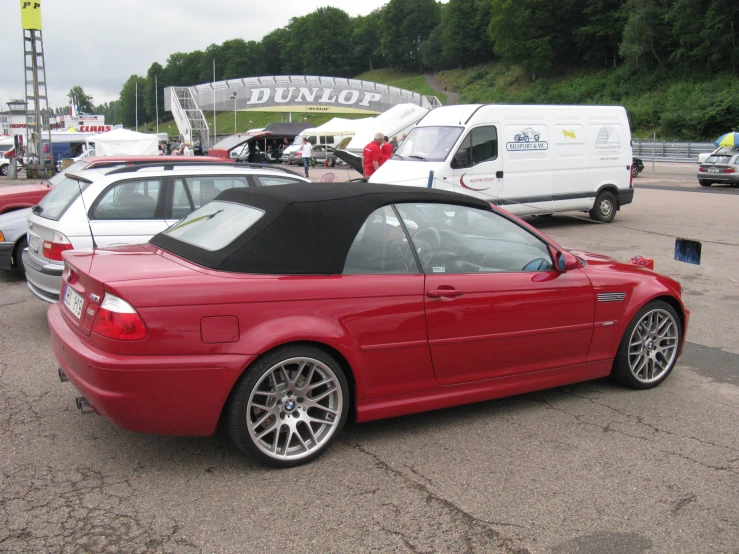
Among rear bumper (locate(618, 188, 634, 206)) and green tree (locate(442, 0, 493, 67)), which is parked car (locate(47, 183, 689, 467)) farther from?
green tree (locate(442, 0, 493, 67))

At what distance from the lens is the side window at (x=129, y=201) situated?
22.0ft

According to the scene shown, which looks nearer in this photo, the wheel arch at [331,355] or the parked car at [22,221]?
the wheel arch at [331,355]

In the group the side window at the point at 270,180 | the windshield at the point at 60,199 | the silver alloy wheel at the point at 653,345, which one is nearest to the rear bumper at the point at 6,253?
the windshield at the point at 60,199

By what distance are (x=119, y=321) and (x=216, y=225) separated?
1054 millimetres

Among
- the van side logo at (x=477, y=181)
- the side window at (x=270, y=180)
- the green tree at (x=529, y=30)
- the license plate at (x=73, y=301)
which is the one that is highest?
the green tree at (x=529, y=30)

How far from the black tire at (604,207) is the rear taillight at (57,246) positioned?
11.4 meters

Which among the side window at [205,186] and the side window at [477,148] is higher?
the side window at [477,148]

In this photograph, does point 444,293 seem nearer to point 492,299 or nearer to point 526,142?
point 492,299

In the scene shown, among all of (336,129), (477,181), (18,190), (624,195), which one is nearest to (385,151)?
(477,181)

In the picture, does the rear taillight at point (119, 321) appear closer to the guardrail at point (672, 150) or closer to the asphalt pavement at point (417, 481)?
the asphalt pavement at point (417, 481)

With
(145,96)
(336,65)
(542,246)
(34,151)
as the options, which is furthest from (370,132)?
(145,96)

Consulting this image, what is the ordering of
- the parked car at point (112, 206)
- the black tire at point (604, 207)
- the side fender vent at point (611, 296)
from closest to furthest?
the side fender vent at point (611, 296), the parked car at point (112, 206), the black tire at point (604, 207)

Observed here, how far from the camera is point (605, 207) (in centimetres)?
1506

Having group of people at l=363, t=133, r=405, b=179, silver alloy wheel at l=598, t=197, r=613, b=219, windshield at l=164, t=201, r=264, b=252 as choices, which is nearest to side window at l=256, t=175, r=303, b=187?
windshield at l=164, t=201, r=264, b=252
